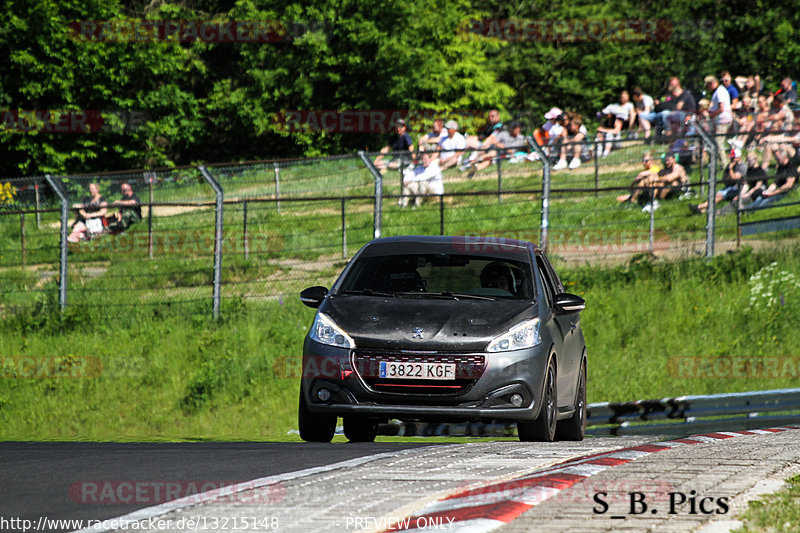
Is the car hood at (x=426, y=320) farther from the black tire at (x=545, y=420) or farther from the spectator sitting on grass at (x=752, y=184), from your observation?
the spectator sitting on grass at (x=752, y=184)

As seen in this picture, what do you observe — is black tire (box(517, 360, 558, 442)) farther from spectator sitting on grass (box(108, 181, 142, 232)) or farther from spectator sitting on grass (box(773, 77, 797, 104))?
spectator sitting on grass (box(773, 77, 797, 104))

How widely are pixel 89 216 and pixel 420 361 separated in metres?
12.8

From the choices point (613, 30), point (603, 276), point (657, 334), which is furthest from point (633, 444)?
point (613, 30)

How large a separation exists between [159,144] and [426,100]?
29.3 ft

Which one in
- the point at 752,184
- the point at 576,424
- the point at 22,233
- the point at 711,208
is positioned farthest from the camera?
the point at 752,184

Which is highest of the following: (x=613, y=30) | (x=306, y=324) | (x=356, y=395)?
(x=613, y=30)

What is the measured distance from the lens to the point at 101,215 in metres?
21.6

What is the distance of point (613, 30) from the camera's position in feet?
167

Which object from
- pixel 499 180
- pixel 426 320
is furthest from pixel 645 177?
pixel 426 320

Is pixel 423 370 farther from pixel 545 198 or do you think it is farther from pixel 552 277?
pixel 545 198

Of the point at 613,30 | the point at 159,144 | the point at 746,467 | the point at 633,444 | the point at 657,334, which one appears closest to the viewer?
the point at 746,467

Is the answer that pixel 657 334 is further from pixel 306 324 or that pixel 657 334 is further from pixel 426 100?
pixel 426 100

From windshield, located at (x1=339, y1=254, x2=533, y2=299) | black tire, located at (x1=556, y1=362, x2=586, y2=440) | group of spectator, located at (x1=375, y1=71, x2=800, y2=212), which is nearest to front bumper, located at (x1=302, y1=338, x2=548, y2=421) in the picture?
windshield, located at (x1=339, y1=254, x2=533, y2=299)

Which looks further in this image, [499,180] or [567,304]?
[499,180]
